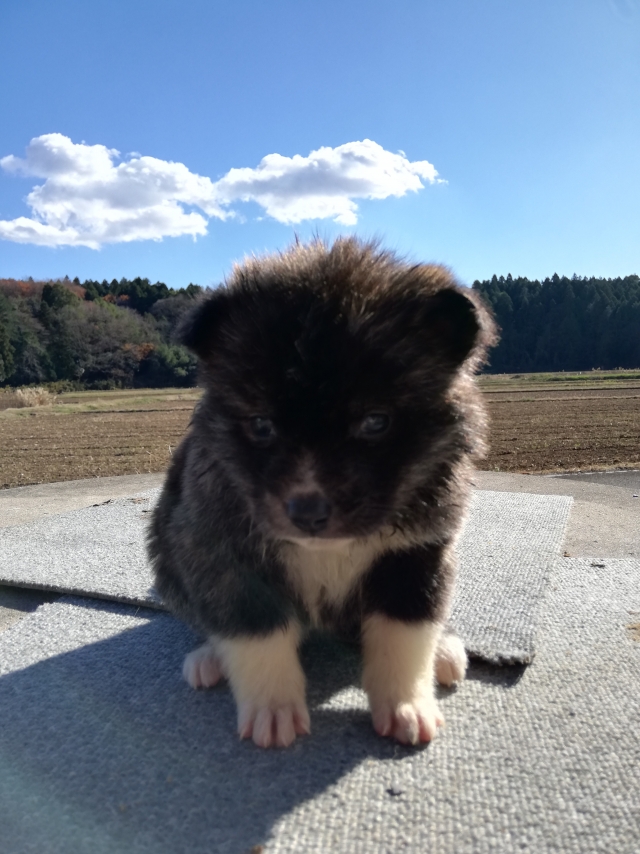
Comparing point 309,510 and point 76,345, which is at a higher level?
point 76,345

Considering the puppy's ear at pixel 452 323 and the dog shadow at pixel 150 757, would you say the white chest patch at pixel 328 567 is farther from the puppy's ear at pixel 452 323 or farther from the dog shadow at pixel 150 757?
the puppy's ear at pixel 452 323

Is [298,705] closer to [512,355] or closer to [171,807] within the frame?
[171,807]

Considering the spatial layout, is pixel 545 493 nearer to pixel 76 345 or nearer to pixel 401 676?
pixel 401 676

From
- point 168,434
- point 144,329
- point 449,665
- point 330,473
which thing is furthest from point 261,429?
point 144,329

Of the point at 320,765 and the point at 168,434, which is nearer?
the point at 320,765

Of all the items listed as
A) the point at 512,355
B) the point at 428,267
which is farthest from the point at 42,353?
the point at 428,267

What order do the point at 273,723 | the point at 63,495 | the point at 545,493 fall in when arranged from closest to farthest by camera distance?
1. the point at 273,723
2. the point at 545,493
3. the point at 63,495

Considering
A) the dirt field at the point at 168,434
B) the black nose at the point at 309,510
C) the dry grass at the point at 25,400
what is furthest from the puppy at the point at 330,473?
the dry grass at the point at 25,400
